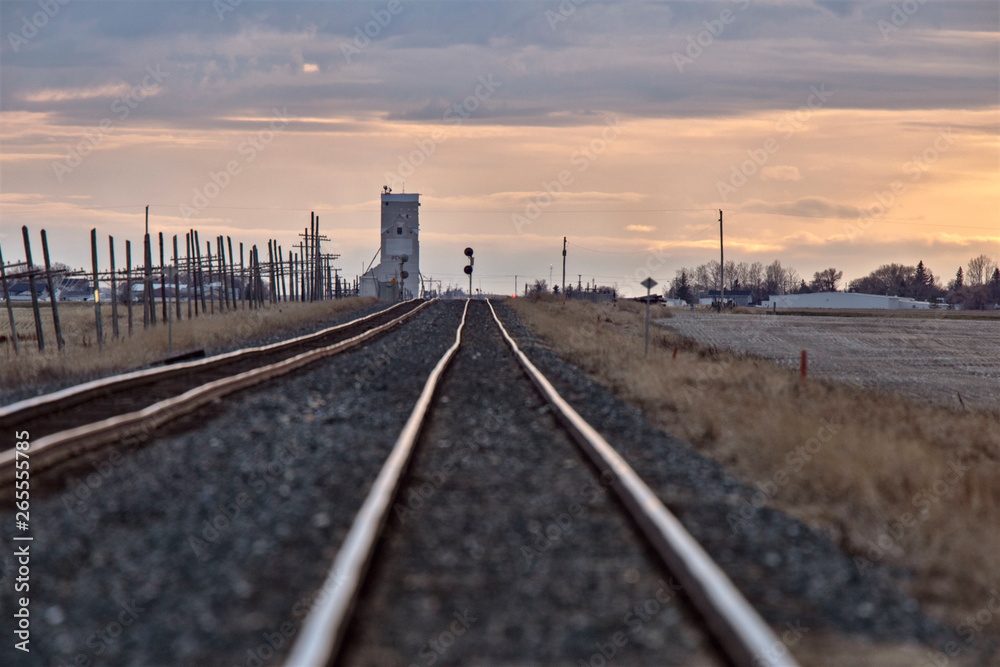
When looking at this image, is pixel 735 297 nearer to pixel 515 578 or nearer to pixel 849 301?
pixel 849 301

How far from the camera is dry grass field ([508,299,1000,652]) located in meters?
5.72

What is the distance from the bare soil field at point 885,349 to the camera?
2880 cm

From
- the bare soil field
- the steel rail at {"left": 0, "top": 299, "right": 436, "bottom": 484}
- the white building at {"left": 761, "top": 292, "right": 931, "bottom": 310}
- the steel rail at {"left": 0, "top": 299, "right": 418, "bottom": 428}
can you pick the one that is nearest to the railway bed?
the steel rail at {"left": 0, "top": 299, "right": 436, "bottom": 484}

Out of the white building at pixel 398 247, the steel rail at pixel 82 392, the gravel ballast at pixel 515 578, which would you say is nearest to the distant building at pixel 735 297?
the white building at pixel 398 247

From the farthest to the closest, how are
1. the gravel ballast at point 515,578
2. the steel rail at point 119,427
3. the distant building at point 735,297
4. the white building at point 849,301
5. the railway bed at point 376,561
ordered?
the distant building at point 735,297
the white building at point 849,301
the steel rail at point 119,427
the railway bed at point 376,561
the gravel ballast at point 515,578

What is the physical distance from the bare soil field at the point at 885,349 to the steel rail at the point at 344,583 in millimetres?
20265

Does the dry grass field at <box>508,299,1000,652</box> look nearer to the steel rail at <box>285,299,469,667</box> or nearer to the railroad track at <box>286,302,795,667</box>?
the railroad track at <box>286,302,795,667</box>

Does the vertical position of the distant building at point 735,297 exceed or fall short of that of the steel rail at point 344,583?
it falls short

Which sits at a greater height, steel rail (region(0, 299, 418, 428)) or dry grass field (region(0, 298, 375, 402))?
steel rail (region(0, 299, 418, 428))

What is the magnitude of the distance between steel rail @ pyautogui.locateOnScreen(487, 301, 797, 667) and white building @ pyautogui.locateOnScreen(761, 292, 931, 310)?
5942 inches

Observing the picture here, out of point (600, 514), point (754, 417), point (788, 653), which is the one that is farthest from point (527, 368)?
point (788, 653)

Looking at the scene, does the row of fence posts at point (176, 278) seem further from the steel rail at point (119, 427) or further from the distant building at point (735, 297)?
the distant building at point (735, 297)

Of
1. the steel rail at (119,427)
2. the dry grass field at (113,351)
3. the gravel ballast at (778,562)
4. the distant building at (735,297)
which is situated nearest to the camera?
the gravel ballast at (778,562)

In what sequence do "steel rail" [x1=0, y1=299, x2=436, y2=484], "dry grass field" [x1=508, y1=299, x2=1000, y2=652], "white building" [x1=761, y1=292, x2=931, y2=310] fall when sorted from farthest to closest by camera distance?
"white building" [x1=761, y1=292, x2=931, y2=310] → "steel rail" [x1=0, y1=299, x2=436, y2=484] → "dry grass field" [x1=508, y1=299, x2=1000, y2=652]
